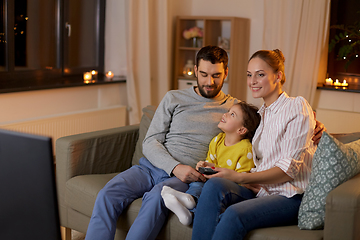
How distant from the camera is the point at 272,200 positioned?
1601 millimetres

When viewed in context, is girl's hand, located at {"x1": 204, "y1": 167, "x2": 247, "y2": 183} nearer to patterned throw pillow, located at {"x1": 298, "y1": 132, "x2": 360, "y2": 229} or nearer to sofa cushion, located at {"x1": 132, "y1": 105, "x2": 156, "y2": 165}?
patterned throw pillow, located at {"x1": 298, "y1": 132, "x2": 360, "y2": 229}

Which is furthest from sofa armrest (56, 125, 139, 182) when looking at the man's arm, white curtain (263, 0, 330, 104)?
white curtain (263, 0, 330, 104)

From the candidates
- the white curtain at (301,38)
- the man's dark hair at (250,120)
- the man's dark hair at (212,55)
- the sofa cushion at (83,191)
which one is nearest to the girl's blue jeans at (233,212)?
the man's dark hair at (250,120)

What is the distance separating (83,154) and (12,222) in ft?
4.34

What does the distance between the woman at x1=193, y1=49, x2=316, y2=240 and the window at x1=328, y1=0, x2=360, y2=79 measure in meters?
2.40

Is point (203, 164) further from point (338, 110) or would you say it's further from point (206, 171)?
point (338, 110)

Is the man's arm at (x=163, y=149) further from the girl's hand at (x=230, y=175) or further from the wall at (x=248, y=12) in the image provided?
the wall at (x=248, y=12)

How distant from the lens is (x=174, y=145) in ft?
6.81

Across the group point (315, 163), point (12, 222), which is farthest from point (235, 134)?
point (12, 222)

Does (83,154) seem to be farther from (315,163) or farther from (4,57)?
(4,57)

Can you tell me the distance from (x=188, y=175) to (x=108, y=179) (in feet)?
→ 1.55

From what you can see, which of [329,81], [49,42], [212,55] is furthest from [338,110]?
[49,42]

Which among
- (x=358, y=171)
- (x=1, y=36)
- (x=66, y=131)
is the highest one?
(x=1, y=36)

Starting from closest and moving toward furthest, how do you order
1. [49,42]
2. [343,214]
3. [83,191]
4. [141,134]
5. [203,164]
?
1. [343,214]
2. [203,164]
3. [83,191]
4. [141,134]
5. [49,42]
